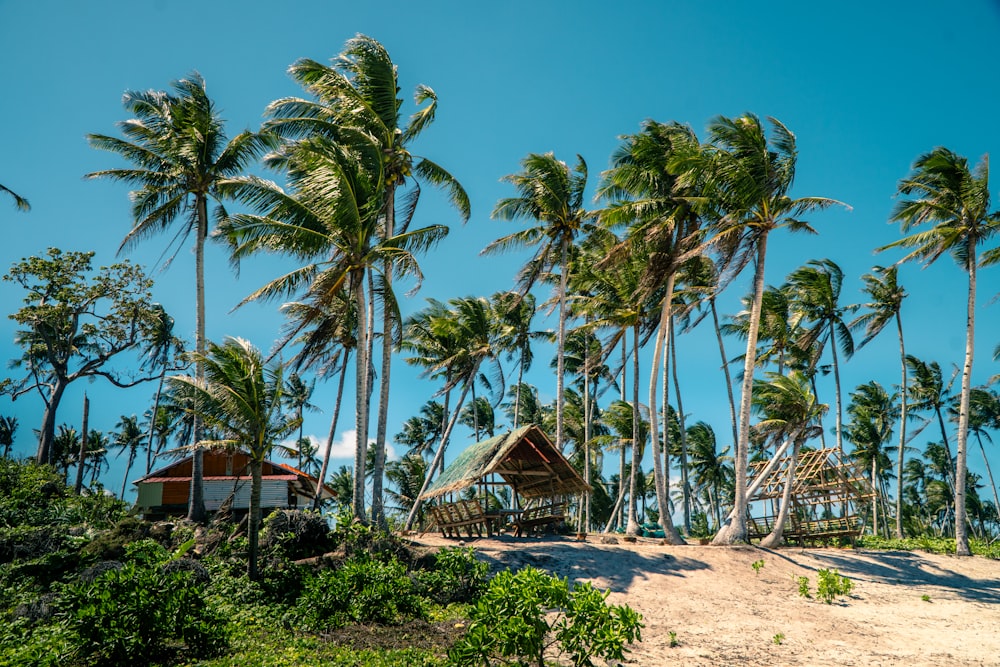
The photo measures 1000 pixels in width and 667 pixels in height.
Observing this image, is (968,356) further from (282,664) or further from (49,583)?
(49,583)

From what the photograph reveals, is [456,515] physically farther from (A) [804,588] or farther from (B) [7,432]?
(B) [7,432]

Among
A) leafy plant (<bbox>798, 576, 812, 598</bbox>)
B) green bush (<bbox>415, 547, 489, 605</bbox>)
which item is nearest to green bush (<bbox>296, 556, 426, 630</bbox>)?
green bush (<bbox>415, 547, 489, 605</bbox>)

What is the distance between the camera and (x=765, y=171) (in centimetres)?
1908

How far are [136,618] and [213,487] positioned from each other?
19.0 metres

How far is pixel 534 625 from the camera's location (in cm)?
783

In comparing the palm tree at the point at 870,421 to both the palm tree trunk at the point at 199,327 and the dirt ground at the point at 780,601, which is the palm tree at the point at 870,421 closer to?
the dirt ground at the point at 780,601

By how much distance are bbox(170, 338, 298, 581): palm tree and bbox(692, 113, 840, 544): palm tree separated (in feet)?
42.3

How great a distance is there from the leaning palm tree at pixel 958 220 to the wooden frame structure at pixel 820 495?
2969mm

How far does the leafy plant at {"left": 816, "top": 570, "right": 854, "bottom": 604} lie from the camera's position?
550 inches

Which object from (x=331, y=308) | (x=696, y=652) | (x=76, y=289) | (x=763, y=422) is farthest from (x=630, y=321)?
(x=76, y=289)

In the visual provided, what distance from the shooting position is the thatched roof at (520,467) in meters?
18.3

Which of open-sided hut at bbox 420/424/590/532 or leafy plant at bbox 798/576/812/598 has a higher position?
open-sided hut at bbox 420/424/590/532

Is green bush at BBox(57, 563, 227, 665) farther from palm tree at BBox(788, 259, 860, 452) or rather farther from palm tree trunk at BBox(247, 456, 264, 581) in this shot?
palm tree at BBox(788, 259, 860, 452)

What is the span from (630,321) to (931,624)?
1302 cm
